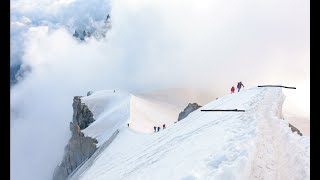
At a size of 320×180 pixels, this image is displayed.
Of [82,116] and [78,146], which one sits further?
[82,116]

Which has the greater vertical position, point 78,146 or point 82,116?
point 82,116

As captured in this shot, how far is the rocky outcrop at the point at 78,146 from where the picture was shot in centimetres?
5146

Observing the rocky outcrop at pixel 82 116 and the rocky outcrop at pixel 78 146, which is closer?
the rocky outcrop at pixel 78 146

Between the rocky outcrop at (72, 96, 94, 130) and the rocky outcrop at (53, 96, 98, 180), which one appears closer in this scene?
the rocky outcrop at (53, 96, 98, 180)

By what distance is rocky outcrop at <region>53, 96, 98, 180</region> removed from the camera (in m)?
51.5

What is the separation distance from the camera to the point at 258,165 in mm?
11531

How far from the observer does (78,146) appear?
55.4 meters

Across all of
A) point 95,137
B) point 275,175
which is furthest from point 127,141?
point 275,175
